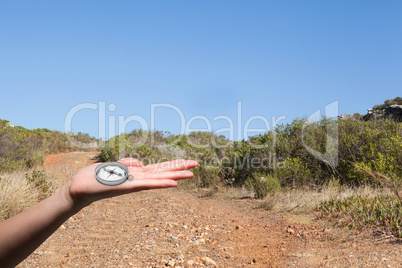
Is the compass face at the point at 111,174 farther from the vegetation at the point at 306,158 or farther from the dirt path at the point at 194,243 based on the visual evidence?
the vegetation at the point at 306,158

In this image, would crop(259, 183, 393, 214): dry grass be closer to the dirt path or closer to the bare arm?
the dirt path

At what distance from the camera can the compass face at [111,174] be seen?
6.32 feet

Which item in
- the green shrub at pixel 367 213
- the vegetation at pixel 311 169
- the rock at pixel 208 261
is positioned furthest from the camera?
the vegetation at pixel 311 169

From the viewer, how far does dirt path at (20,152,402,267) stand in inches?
184

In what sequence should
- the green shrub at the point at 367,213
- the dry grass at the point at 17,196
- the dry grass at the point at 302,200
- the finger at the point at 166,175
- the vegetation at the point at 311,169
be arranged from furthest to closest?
the dry grass at the point at 302,200 < the vegetation at the point at 311,169 < the dry grass at the point at 17,196 < the green shrub at the point at 367,213 < the finger at the point at 166,175

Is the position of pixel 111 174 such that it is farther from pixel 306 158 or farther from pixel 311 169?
pixel 306 158

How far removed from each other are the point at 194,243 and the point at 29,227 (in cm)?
394

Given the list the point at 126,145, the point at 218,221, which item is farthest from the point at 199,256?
the point at 126,145

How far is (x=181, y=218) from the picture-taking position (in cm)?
712

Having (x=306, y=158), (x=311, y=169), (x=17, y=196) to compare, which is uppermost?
(x=306, y=158)

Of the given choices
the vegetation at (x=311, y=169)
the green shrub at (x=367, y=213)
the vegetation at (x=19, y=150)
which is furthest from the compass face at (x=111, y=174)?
the vegetation at (x=19, y=150)

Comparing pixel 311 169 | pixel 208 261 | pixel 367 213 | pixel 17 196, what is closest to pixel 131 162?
pixel 208 261

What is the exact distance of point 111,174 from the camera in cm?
198

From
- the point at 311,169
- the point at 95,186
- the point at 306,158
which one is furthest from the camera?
the point at 306,158
